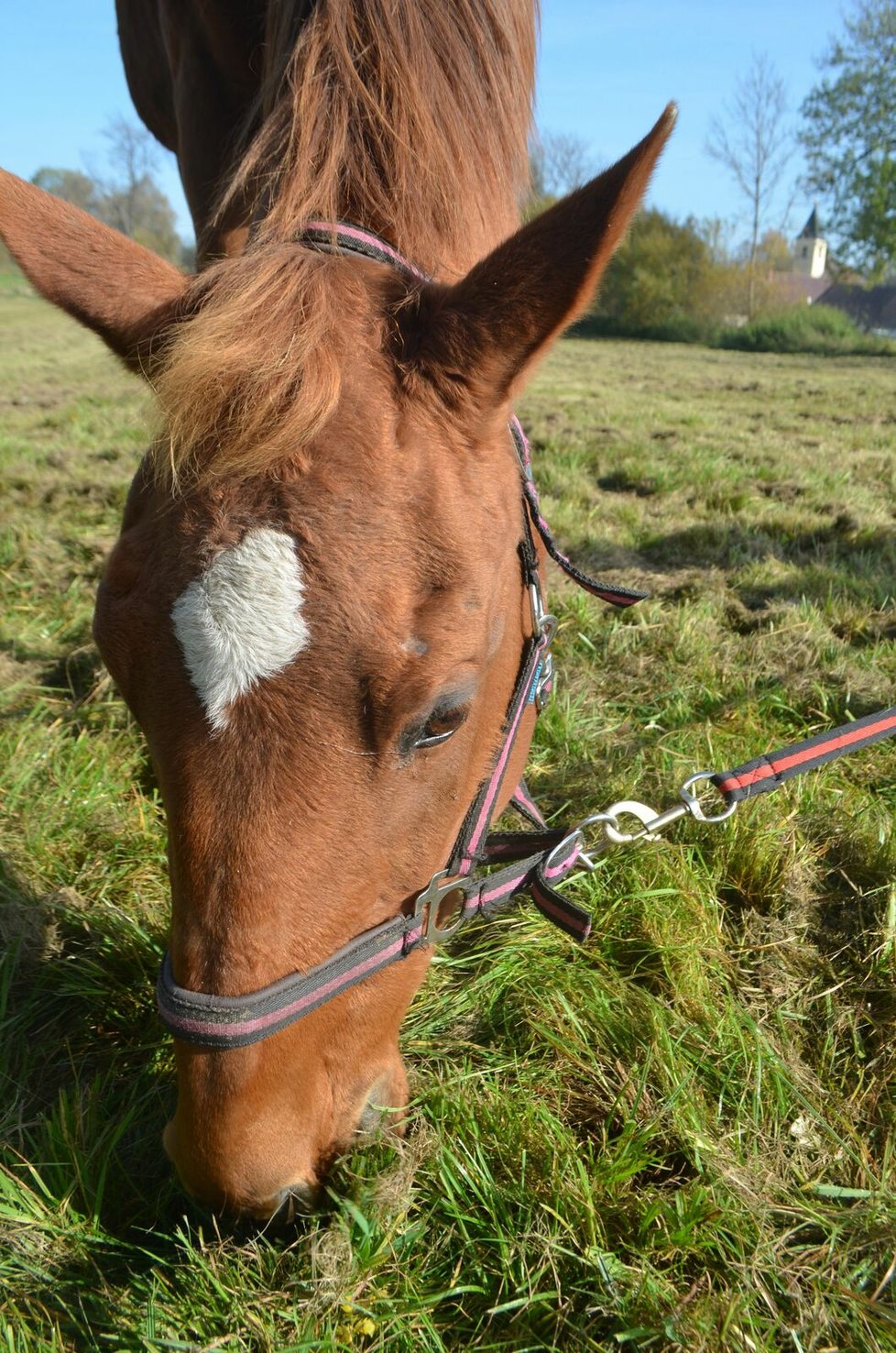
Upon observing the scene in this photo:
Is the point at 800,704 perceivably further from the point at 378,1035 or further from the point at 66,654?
the point at 66,654

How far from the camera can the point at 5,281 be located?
126 feet

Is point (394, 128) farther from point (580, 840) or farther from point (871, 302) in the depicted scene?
point (871, 302)

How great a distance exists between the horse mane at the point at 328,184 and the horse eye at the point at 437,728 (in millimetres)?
467

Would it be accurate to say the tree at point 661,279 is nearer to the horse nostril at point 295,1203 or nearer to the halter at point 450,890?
the halter at point 450,890

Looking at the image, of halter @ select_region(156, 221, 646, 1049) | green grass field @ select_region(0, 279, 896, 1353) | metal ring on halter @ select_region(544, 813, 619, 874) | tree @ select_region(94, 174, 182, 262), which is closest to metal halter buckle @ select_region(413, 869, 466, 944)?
halter @ select_region(156, 221, 646, 1049)

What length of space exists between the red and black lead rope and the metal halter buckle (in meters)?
0.82

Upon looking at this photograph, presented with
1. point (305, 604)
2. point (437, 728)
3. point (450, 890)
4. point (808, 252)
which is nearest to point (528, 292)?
point (305, 604)

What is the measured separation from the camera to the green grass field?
140 centimetres

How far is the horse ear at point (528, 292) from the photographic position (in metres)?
1.18

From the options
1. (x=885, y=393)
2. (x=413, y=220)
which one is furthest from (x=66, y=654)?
(x=885, y=393)

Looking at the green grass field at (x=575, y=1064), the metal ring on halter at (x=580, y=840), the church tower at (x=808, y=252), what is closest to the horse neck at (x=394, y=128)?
the green grass field at (x=575, y=1064)

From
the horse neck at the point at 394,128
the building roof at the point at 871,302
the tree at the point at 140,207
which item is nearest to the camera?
the horse neck at the point at 394,128

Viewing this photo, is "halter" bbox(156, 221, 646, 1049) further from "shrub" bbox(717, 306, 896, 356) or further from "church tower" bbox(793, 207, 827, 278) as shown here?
"church tower" bbox(793, 207, 827, 278)

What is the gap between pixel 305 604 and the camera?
45.8 inches
